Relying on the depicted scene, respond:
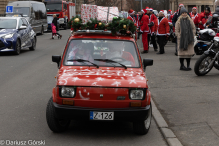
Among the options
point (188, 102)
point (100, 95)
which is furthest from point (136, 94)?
point (188, 102)

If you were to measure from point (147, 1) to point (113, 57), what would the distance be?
86032 millimetres

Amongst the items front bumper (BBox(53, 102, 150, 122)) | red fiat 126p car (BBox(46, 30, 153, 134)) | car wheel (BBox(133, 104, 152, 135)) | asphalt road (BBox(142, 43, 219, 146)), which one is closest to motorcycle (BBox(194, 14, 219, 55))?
asphalt road (BBox(142, 43, 219, 146))

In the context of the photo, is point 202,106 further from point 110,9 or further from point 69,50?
point 110,9

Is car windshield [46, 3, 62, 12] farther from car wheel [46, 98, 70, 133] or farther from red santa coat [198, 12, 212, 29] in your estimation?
car wheel [46, 98, 70, 133]

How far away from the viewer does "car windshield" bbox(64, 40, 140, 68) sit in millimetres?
6367

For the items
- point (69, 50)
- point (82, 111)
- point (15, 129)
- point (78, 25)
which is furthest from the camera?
point (78, 25)

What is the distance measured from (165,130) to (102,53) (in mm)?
1629

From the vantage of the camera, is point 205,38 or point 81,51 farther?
point 205,38

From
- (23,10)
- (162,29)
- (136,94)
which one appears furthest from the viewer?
(23,10)

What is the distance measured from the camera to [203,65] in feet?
37.2

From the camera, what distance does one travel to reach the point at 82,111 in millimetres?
5371

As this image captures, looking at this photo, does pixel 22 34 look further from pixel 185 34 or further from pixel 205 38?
pixel 185 34

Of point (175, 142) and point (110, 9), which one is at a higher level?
point (110, 9)

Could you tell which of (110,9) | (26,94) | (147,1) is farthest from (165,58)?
(147,1)
